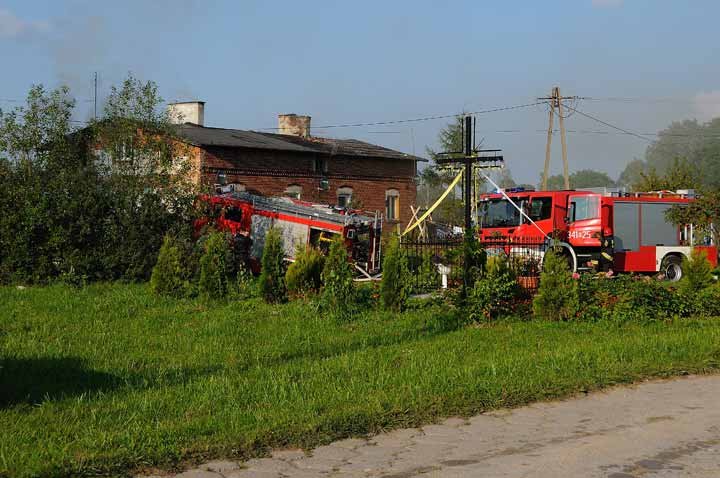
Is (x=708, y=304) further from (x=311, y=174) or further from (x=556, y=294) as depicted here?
(x=311, y=174)

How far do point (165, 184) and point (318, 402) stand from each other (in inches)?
625

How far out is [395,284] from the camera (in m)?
15.7

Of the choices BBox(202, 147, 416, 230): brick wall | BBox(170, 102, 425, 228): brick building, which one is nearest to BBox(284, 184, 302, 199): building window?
BBox(170, 102, 425, 228): brick building

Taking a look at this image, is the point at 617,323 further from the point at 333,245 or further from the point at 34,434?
the point at 34,434

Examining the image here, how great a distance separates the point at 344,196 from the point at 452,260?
1049 inches

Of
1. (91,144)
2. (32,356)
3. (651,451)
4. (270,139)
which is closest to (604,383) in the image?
(651,451)

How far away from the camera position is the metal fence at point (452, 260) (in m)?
15.8

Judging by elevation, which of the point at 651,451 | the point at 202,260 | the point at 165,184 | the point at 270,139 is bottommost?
the point at 651,451

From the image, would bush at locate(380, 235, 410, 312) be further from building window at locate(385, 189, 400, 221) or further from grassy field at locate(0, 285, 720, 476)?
building window at locate(385, 189, 400, 221)

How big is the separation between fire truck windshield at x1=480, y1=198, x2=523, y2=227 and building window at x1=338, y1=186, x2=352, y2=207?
16722 mm

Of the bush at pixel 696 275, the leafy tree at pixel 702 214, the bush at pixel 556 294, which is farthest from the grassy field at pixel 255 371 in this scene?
the leafy tree at pixel 702 214

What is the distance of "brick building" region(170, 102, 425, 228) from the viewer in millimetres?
37094

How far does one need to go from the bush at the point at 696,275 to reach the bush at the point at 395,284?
536 cm

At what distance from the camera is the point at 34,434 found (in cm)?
711
